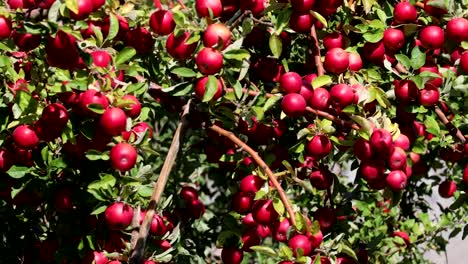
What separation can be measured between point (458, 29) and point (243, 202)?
80 cm

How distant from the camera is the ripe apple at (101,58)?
6.47 feet

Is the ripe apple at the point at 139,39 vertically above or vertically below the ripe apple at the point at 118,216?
above

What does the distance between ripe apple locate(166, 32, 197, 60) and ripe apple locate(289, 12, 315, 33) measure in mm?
286

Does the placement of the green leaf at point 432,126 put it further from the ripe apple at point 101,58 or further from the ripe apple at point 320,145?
the ripe apple at point 101,58

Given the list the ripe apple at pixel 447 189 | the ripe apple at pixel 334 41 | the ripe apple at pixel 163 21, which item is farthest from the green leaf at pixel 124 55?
the ripe apple at pixel 447 189

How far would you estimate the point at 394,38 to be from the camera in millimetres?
2209

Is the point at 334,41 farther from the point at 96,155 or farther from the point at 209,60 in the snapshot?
the point at 96,155

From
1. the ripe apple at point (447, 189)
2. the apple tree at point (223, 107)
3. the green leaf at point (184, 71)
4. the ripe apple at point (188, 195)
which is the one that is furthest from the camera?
the ripe apple at point (447, 189)

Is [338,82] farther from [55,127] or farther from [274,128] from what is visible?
[55,127]

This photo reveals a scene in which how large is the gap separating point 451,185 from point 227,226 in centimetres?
135

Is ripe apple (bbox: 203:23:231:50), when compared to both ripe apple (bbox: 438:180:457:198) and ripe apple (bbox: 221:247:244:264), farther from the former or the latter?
ripe apple (bbox: 438:180:457:198)

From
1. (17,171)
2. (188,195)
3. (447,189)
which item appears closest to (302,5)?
(17,171)

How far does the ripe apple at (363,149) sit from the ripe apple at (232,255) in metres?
0.51

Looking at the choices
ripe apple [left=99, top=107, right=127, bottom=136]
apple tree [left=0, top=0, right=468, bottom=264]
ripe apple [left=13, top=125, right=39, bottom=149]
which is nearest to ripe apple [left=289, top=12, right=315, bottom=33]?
apple tree [left=0, top=0, right=468, bottom=264]
